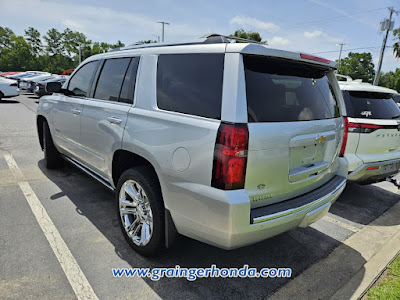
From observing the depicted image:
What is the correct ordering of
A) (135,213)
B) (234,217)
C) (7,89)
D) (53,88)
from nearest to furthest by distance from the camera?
(234,217), (135,213), (53,88), (7,89)

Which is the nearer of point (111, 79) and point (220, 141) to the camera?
point (220, 141)

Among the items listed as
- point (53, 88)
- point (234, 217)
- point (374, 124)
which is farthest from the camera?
point (53, 88)

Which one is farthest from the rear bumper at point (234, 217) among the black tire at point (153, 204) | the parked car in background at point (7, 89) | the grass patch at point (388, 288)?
the parked car in background at point (7, 89)

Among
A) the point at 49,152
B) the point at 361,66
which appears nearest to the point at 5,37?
the point at 49,152

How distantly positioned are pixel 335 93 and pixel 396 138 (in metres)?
1.99

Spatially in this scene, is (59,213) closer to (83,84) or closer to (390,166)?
(83,84)

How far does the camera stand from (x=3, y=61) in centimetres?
4959

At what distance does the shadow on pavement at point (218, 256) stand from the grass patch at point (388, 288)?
28 cm

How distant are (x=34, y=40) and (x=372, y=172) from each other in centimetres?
7185

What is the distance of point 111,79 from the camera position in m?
3.31

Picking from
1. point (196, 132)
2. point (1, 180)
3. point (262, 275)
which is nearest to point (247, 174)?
point (196, 132)

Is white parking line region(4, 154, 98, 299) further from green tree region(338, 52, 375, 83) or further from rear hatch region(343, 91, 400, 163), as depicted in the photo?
Result: green tree region(338, 52, 375, 83)

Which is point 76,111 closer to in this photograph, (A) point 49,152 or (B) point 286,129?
(A) point 49,152

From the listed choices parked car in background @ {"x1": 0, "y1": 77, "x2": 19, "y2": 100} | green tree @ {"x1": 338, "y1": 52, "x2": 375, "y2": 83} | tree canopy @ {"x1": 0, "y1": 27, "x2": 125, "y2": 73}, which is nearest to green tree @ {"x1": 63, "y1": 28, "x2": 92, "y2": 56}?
tree canopy @ {"x1": 0, "y1": 27, "x2": 125, "y2": 73}
